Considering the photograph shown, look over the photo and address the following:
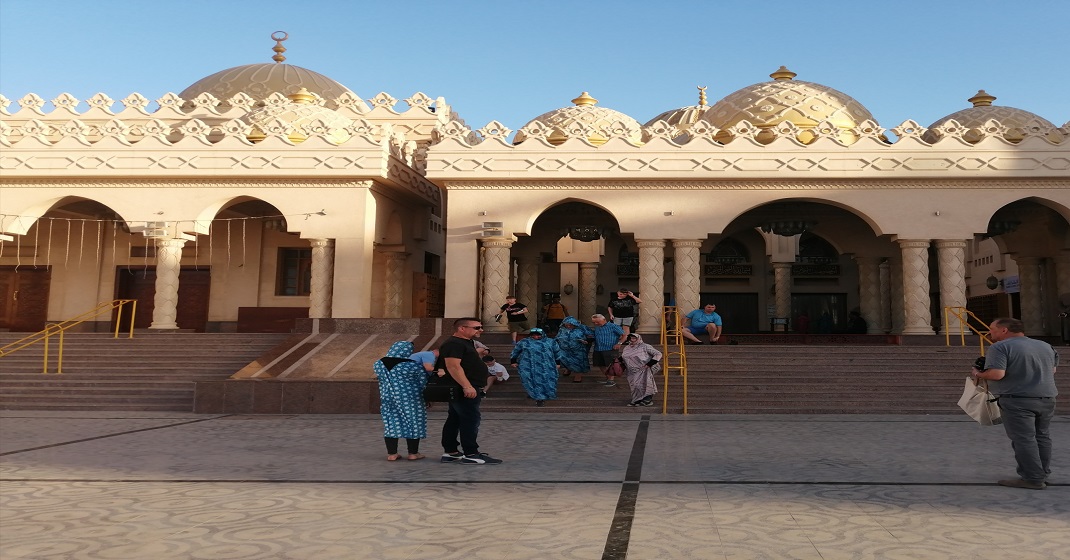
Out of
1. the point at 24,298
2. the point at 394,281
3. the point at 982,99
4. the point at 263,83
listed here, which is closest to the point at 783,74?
the point at 982,99

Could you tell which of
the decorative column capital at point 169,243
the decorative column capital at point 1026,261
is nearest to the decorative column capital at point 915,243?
the decorative column capital at point 1026,261

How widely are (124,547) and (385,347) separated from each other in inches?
424

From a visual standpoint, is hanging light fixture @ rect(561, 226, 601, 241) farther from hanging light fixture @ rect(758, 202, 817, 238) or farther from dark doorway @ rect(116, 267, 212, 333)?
dark doorway @ rect(116, 267, 212, 333)

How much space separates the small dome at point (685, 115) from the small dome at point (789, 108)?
3794 mm

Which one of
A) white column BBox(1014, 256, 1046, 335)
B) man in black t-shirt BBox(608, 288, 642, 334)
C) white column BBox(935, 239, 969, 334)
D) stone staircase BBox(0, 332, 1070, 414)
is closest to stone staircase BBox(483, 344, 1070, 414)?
stone staircase BBox(0, 332, 1070, 414)

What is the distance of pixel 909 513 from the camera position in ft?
14.7

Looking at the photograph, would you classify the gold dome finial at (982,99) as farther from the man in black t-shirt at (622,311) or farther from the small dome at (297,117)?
the small dome at (297,117)

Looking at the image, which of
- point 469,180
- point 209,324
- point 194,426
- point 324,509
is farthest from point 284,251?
point 324,509

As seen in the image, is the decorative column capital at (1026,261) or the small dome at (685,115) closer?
the decorative column capital at (1026,261)

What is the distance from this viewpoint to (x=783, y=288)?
23.1 metres

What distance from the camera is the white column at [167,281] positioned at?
1777cm

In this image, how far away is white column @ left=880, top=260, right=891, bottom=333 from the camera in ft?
69.9

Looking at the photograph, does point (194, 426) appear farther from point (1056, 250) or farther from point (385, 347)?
point (1056, 250)

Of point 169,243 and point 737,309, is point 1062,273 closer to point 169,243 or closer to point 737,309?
point 737,309
